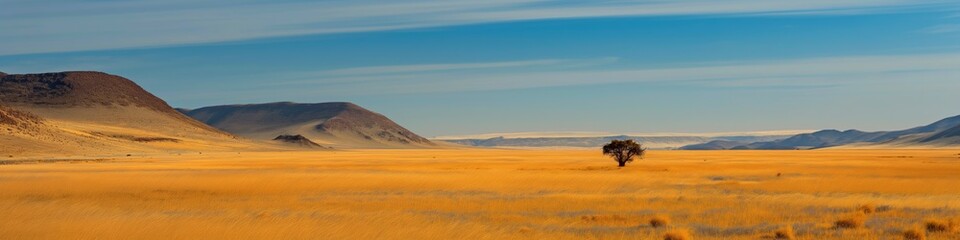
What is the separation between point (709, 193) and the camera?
3397 cm

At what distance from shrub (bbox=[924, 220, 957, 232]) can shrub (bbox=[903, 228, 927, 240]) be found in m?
0.73

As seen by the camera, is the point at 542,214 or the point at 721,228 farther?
the point at 542,214

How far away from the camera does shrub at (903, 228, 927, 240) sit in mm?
20016

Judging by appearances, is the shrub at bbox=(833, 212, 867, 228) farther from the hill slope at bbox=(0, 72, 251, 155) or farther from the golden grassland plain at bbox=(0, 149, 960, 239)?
the hill slope at bbox=(0, 72, 251, 155)

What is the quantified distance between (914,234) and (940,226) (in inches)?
58.3

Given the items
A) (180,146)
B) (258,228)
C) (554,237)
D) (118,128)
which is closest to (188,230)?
(258,228)

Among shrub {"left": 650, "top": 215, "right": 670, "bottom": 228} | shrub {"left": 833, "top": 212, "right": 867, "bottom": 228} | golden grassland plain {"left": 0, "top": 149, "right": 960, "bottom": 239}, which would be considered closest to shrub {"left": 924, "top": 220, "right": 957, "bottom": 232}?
golden grassland plain {"left": 0, "top": 149, "right": 960, "bottom": 239}

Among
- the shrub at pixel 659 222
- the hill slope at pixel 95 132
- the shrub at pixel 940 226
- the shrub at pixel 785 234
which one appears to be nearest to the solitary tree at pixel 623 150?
the shrub at pixel 659 222

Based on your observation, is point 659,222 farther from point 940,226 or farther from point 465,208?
point 465,208

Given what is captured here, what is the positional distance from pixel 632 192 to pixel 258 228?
1469 centimetres

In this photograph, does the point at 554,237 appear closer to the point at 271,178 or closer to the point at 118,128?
the point at 271,178

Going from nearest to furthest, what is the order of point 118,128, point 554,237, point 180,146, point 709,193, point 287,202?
point 554,237
point 287,202
point 709,193
point 180,146
point 118,128

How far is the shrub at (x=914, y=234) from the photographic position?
65.7ft

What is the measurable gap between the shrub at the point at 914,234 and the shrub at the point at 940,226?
2.40ft
